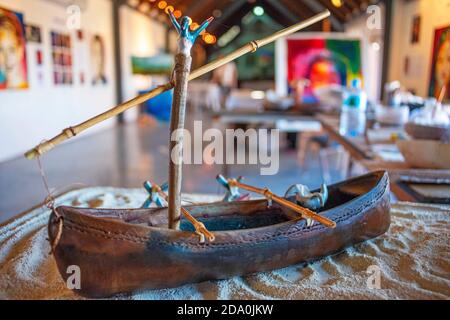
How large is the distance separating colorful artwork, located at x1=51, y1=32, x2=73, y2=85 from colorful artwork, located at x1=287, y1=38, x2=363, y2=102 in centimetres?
273

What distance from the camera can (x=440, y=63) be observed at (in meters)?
3.87

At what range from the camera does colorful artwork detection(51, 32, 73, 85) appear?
5.00 m

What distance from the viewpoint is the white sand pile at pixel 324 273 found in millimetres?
662

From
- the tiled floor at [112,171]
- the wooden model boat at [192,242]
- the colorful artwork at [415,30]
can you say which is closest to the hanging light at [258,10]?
the wooden model boat at [192,242]

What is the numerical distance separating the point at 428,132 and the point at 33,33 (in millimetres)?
4320

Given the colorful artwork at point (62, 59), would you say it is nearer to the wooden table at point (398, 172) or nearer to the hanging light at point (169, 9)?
the wooden table at point (398, 172)

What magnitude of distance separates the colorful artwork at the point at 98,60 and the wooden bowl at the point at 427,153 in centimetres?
556

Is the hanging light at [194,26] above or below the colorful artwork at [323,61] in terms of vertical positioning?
below

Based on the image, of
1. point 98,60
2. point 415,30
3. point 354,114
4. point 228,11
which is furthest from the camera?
point 98,60

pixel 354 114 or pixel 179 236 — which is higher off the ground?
pixel 354 114

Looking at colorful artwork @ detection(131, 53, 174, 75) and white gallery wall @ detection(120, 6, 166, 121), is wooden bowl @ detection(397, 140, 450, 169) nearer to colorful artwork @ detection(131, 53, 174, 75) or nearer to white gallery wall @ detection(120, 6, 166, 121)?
white gallery wall @ detection(120, 6, 166, 121)

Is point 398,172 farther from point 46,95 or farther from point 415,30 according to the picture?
point 46,95

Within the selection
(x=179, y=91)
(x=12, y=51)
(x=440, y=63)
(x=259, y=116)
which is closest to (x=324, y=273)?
(x=179, y=91)

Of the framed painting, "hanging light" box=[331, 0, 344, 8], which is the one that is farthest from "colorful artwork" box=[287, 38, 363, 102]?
"hanging light" box=[331, 0, 344, 8]
